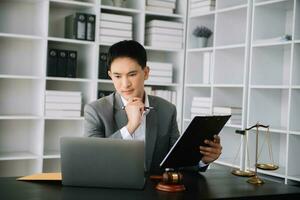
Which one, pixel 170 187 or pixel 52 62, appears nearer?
pixel 170 187

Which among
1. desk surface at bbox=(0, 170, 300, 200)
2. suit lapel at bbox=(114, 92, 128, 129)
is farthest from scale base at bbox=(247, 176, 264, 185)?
suit lapel at bbox=(114, 92, 128, 129)

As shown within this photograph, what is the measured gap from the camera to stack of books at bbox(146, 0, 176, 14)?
4539 mm

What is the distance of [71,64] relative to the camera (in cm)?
411

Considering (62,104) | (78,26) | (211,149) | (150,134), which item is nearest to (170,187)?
(211,149)

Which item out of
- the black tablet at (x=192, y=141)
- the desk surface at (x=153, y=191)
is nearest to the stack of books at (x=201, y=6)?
the black tablet at (x=192, y=141)

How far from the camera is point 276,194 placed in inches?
72.7

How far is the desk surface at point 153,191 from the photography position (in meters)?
1.66

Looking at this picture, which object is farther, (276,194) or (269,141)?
(269,141)

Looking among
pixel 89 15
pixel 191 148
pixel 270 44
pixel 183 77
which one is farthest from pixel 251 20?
pixel 191 148

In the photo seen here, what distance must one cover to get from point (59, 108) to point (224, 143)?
1.63 meters

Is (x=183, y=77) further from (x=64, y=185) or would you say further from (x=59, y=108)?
(x=64, y=185)

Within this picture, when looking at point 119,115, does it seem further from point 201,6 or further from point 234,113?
point 201,6

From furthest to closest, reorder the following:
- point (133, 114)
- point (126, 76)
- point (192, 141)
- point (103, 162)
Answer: point (126, 76) → point (133, 114) → point (192, 141) → point (103, 162)

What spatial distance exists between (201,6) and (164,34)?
472mm
